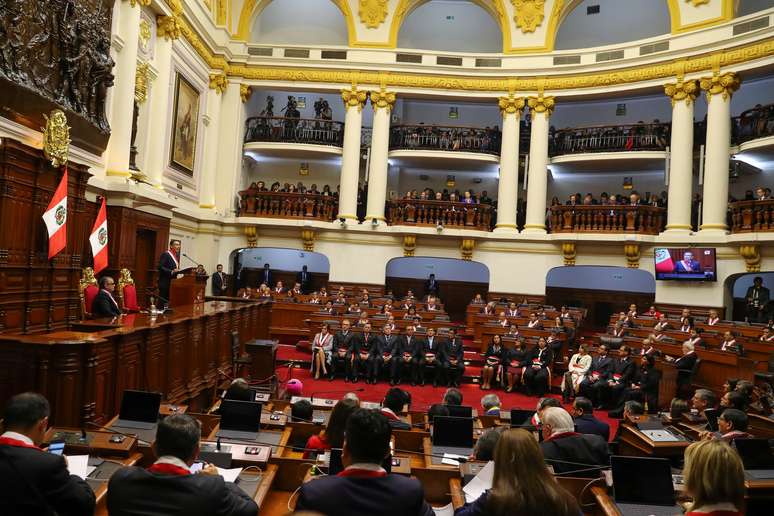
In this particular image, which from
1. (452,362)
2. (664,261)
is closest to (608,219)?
(664,261)

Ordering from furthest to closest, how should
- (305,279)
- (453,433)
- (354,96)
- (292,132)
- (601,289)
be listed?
(305,279)
(601,289)
(292,132)
(354,96)
(453,433)

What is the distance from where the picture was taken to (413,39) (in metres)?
19.8

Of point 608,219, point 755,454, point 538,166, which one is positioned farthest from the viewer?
point 538,166

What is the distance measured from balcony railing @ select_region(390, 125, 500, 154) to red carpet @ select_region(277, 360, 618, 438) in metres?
9.21

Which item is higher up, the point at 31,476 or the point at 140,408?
the point at 31,476

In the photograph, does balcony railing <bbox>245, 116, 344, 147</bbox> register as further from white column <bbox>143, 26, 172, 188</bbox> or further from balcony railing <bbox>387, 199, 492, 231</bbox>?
white column <bbox>143, 26, 172, 188</bbox>

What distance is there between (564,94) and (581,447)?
14509mm

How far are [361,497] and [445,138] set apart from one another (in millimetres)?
16611

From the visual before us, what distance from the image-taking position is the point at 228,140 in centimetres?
1694

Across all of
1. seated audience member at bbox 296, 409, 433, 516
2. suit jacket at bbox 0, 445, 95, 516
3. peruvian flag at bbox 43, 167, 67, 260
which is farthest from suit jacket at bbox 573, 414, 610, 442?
peruvian flag at bbox 43, 167, 67, 260

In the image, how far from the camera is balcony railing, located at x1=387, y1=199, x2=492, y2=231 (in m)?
16.7

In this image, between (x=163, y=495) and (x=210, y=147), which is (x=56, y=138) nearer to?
(x=163, y=495)

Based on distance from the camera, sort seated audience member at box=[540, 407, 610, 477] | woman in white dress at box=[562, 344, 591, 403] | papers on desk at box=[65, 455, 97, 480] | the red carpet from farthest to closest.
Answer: woman in white dress at box=[562, 344, 591, 403] → the red carpet → seated audience member at box=[540, 407, 610, 477] → papers on desk at box=[65, 455, 97, 480]

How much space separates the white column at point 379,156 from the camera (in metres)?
16.9
